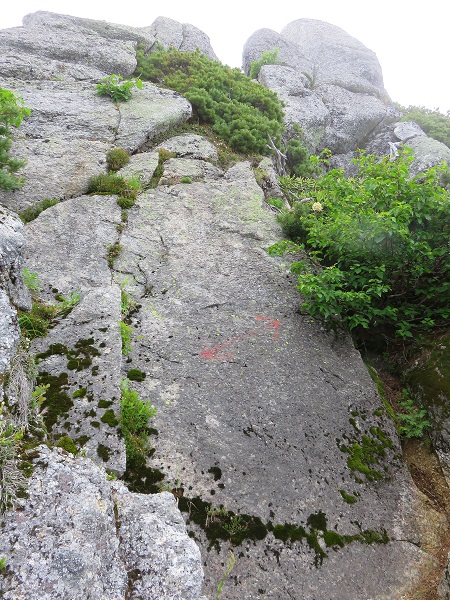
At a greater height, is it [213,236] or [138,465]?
[213,236]

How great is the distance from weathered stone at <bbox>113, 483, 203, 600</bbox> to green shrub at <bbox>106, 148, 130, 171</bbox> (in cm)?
1092

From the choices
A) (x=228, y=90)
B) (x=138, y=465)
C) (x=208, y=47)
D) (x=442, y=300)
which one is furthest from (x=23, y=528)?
(x=208, y=47)

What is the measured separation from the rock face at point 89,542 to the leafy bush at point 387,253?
5.34 metres

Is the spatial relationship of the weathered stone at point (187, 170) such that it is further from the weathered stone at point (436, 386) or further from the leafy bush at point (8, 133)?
the weathered stone at point (436, 386)

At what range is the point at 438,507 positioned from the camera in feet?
21.2

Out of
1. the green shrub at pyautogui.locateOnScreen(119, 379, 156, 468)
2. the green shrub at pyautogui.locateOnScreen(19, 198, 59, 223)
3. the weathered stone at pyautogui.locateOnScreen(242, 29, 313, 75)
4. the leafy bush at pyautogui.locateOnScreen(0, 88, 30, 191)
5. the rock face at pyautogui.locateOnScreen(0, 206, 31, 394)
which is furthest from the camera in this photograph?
the weathered stone at pyautogui.locateOnScreen(242, 29, 313, 75)

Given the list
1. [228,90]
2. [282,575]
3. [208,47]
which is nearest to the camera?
[282,575]

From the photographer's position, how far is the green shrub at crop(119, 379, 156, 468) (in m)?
5.72

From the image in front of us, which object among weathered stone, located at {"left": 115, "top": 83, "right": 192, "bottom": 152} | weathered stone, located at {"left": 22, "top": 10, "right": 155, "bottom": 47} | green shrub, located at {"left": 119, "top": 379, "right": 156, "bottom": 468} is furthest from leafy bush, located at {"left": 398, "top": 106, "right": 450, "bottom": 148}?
green shrub, located at {"left": 119, "top": 379, "right": 156, "bottom": 468}

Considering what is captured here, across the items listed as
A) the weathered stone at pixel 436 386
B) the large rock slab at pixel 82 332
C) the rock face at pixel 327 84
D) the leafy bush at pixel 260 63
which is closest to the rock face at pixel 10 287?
the large rock slab at pixel 82 332

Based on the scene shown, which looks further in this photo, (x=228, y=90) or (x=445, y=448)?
(x=228, y=90)

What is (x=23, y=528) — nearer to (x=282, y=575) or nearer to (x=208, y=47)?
(x=282, y=575)

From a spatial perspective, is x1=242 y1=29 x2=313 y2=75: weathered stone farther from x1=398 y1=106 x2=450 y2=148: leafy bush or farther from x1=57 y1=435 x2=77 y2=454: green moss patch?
x1=57 y1=435 x2=77 y2=454: green moss patch

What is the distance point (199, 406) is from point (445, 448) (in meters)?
4.52
